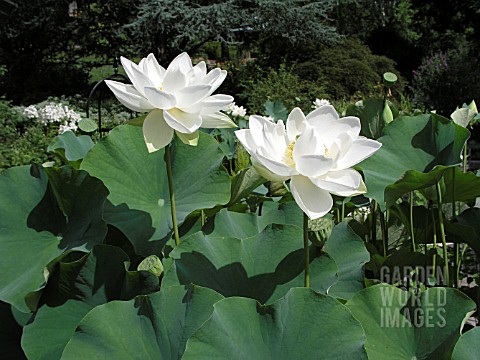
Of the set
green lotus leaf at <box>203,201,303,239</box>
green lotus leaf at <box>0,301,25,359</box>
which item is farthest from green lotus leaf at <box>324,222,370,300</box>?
green lotus leaf at <box>0,301,25,359</box>

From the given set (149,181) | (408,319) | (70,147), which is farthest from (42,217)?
(408,319)

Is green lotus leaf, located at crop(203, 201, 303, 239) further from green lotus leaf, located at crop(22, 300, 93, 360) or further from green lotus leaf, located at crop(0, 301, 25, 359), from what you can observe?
green lotus leaf, located at crop(0, 301, 25, 359)

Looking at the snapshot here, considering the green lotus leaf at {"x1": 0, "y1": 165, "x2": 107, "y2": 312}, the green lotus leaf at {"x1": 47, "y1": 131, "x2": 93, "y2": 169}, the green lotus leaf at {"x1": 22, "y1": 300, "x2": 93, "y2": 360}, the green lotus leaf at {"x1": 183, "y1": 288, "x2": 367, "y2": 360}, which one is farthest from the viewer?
the green lotus leaf at {"x1": 47, "y1": 131, "x2": 93, "y2": 169}

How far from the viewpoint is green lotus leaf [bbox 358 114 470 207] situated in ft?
2.66

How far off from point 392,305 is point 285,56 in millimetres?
8126

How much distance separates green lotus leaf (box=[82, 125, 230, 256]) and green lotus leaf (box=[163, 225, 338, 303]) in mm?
102

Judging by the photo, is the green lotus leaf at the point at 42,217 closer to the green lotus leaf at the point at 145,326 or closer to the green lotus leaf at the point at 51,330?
the green lotus leaf at the point at 51,330

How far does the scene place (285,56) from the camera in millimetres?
8453

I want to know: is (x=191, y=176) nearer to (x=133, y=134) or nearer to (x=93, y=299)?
(x=133, y=134)

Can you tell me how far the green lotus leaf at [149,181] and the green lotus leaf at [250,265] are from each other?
102 mm

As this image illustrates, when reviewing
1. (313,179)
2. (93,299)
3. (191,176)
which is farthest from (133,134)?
(313,179)

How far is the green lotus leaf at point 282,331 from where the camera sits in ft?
1.72

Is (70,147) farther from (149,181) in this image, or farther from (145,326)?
(145,326)

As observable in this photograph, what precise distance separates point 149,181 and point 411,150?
413mm
